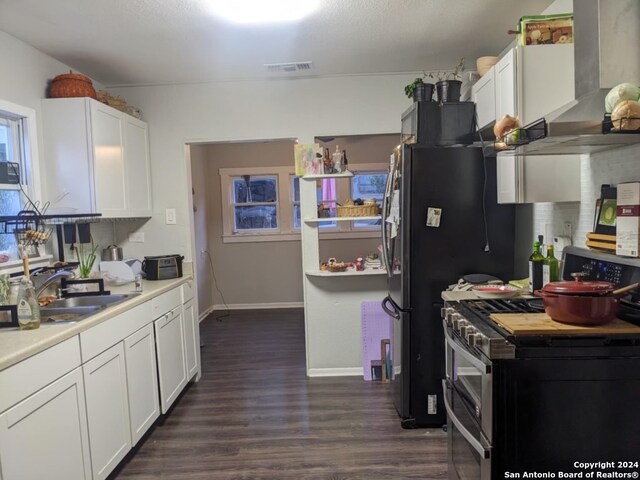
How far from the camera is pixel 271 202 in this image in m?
6.14

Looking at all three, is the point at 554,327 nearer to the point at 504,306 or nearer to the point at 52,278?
the point at 504,306

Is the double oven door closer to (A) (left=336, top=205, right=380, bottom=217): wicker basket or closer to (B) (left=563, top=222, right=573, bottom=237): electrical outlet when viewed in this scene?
(B) (left=563, top=222, right=573, bottom=237): electrical outlet

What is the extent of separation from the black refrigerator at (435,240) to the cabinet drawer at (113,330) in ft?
5.17

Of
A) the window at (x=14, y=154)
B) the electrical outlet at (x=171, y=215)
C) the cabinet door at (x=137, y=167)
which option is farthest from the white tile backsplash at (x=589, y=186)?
the window at (x=14, y=154)

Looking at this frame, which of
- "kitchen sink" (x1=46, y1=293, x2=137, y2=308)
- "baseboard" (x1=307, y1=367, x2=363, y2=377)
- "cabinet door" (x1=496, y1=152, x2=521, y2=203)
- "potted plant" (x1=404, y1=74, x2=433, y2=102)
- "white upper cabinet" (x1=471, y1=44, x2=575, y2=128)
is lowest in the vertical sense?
"baseboard" (x1=307, y1=367, x2=363, y2=377)

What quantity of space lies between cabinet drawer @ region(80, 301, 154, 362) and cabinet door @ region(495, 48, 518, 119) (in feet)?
7.56

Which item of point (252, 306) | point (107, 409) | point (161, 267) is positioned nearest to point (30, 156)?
point (161, 267)

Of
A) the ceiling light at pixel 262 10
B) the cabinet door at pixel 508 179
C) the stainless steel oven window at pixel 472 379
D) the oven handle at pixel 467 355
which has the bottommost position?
the stainless steel oven window at pixel 472 379

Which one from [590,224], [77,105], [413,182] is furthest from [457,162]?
[77,105]

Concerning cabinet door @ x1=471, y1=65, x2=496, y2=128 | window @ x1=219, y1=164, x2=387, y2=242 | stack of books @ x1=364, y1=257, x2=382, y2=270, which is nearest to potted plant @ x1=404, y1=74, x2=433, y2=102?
cabinet door @ x1=471, y1=65, x2=496, y2=128

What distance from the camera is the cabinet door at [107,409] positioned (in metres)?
2.06

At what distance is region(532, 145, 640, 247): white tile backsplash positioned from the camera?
1.81 metres

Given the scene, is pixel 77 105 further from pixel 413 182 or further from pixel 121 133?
pixel 413 182

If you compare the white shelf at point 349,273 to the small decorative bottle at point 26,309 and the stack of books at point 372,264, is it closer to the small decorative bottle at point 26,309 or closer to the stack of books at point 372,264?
the stack of books at point 372,264
